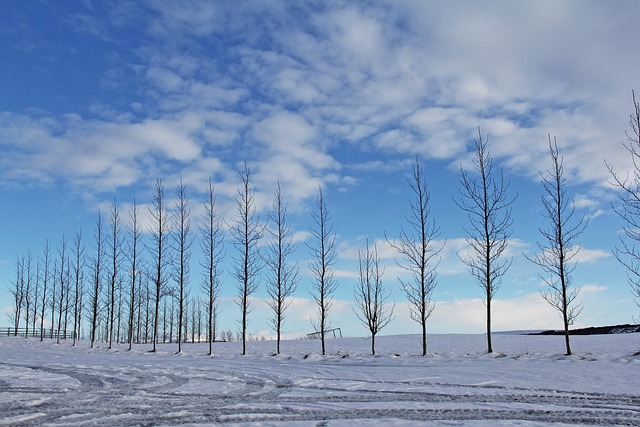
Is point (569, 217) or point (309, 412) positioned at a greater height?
point (569, 217)

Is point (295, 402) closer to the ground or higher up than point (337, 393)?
higher up

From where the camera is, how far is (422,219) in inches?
967

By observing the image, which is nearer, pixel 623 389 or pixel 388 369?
pixel 623 389

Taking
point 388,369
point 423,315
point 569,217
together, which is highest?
point 569,217

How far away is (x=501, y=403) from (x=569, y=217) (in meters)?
14.4

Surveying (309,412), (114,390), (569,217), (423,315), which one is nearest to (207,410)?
(309,412)

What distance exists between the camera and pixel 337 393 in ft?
38.9

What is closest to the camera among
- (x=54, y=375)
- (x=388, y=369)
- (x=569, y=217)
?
(x=54, y=375)

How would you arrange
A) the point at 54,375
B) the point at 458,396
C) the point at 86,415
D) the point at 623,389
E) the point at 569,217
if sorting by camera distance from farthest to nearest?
the point at 569,217, the point at 54,375, the point at 623,389, the point at 458,396, the point at 86,415

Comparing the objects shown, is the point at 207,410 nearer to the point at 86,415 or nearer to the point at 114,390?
the point at 86,415

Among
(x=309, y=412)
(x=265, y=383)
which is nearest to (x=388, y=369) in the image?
(x=265, y=383)

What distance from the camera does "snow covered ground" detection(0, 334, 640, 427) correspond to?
8602mm

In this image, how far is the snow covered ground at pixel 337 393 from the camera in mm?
8602

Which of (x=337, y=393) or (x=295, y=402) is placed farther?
(x=337, y=393)
